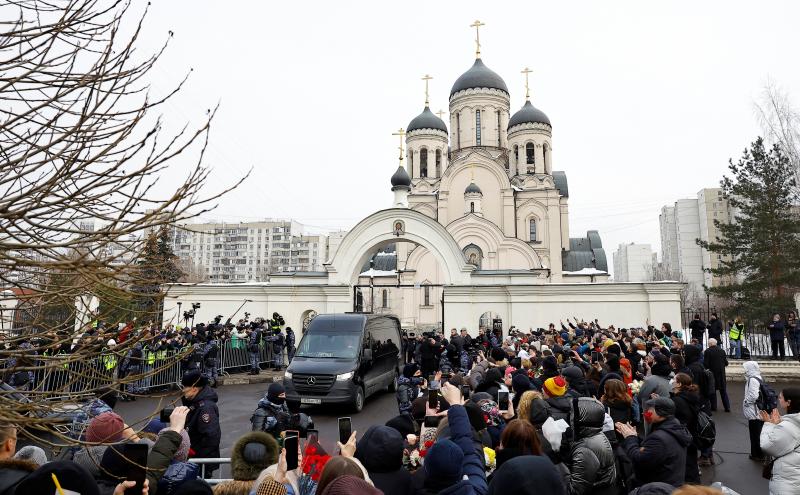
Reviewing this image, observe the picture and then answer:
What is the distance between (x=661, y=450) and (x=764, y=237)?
78.9 ft

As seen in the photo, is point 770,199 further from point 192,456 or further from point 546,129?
point 192,456

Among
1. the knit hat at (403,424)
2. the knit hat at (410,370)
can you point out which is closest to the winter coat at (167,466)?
the knit hat at (403,424)

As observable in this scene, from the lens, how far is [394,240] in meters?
23.1

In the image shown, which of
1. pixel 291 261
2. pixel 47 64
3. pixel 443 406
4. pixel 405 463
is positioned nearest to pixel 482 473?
pixel 405 463

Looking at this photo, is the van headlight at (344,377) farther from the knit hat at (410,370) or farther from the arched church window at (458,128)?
the arched church window at (458,128)

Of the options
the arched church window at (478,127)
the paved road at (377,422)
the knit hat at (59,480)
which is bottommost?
the paved road at (377,422)

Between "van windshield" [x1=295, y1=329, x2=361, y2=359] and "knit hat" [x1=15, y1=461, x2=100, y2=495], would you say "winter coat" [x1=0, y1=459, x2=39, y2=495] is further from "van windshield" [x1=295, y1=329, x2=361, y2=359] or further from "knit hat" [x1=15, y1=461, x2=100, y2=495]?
"van windshield" [x1=295, y1=329, x2=361, y2=359]

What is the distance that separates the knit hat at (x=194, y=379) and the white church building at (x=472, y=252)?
1441cm

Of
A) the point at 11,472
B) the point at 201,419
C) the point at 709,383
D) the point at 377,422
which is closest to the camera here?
the point at 11,472

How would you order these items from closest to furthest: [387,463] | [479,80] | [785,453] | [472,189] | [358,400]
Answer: [387,463], [785,453], [358,400], [472,189], [479,80]

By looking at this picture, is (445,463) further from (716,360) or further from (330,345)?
(716,360)

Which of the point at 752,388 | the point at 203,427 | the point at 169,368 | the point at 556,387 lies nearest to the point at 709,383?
the point at 752,388

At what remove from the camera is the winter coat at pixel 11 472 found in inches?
105

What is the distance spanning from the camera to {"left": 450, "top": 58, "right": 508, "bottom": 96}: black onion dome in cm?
4409
